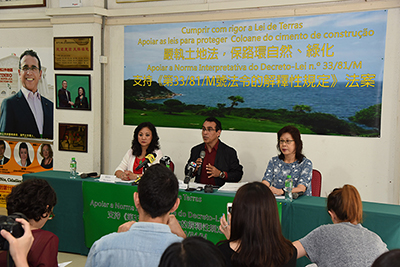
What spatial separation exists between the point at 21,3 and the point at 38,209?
480 cm

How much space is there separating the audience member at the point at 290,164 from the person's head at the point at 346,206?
1.24 meters

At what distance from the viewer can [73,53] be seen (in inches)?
206

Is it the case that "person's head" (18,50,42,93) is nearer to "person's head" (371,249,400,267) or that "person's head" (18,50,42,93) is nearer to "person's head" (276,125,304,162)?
"person's head" (276,125,304,162)

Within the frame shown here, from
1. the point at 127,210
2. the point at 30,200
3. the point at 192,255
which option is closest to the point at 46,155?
the point at 127,210

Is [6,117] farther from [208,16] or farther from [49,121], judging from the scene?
[208,16]

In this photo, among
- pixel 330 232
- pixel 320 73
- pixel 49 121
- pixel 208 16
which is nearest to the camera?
pixel 330 232

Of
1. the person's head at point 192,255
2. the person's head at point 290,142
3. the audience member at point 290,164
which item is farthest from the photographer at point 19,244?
the person's head at point 290,142

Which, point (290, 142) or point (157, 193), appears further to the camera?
point (290, 142)

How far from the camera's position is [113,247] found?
1434 millimetres

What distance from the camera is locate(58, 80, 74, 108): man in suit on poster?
17.6 ft

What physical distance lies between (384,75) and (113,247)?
3.76 meters

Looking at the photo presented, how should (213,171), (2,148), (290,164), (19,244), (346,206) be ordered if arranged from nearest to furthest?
(19,244)
(346,206)
(290,164)
(213,171)
(2,148)

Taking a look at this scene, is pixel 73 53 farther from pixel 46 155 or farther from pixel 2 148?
pixel 2 148

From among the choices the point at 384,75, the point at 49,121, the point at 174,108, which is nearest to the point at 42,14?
the point at 49,121
